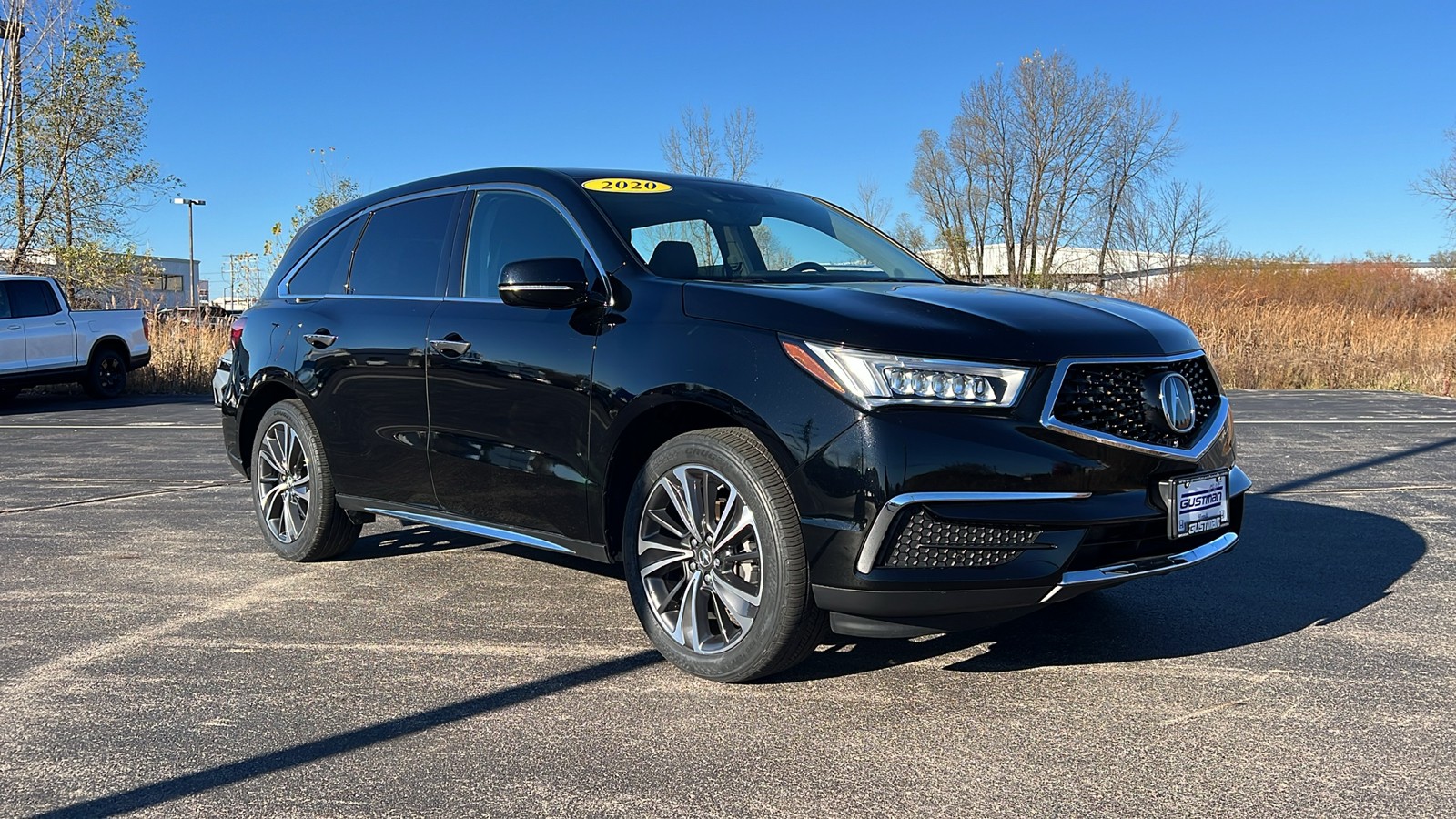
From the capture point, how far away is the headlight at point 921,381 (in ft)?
11.3

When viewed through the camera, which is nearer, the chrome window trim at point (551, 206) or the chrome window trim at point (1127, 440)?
the chrome window trim at point (1127, 440)

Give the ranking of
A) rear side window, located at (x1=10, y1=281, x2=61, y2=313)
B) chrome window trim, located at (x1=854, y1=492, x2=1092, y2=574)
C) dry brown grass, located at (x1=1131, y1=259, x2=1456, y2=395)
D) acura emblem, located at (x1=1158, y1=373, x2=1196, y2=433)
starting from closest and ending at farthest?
chrome window trim, located at (x1=854, y1=492, x2=1092, y2=574) → acura emblem, located at (x1=1158, y1=373, x2=1196, y2=433) → rear side window, located at (x1=10, y1=281, x2=61, y2=313) → dry brown grass, located at (x1=1131, y1=259, x2=1456, y2=395)

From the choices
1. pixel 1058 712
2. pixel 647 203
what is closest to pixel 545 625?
pixel 647 203

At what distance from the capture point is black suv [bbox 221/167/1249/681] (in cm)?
347

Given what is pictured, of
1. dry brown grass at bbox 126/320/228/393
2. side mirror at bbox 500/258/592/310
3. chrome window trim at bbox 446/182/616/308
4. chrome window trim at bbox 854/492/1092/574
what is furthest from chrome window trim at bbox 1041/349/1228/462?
dry brown grass at bbox 126/320/228/393

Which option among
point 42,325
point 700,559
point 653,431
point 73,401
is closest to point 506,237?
point 653,431

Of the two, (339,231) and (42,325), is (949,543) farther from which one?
(42,325)

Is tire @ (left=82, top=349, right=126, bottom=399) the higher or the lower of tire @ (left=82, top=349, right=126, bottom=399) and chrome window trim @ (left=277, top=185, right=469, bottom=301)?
the lower

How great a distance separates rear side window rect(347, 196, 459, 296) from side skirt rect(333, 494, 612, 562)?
3.09 feet

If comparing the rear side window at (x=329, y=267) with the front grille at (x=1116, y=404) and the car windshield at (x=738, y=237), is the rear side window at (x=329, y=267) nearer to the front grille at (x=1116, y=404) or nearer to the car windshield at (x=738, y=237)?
the car windshield at (x=738, y=237)

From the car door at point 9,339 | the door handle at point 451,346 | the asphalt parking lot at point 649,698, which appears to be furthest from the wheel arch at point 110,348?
the door handle at point 451,346

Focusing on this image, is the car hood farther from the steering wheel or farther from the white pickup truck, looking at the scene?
the white pickup truck

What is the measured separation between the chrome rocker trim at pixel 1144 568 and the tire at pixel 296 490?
3.62m

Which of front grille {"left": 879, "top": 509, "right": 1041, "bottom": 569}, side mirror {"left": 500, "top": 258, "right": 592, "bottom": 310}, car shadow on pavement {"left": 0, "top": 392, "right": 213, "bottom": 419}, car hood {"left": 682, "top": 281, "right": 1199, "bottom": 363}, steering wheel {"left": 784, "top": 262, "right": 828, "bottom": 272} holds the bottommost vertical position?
car shadow on pavement {"left": 0, "top": 392, "right": 213, "bottom": 419}
